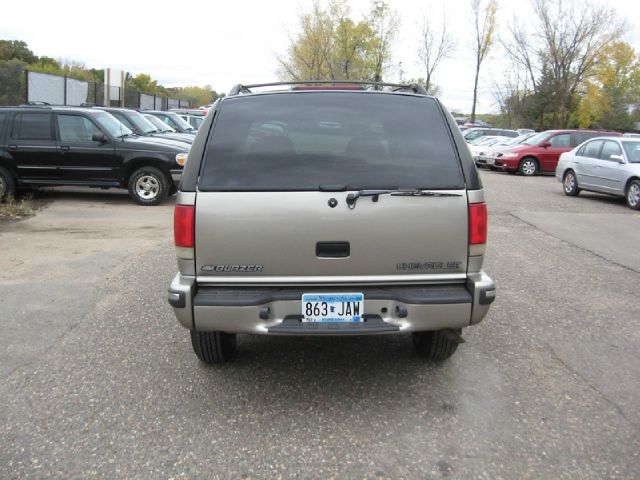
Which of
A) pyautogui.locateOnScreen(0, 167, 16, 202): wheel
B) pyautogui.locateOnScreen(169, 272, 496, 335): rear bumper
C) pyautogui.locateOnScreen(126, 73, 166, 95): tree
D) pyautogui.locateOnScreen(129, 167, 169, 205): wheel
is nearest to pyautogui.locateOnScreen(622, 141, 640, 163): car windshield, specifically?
pyautogui.locateOnScreen(129, 167, 169, 205): wheel

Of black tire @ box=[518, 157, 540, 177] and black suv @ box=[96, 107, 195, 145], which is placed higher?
black suv @ box=[96, 107, 195, 145]

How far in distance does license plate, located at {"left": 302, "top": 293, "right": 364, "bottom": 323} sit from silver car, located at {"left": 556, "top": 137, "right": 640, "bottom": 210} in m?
11.2

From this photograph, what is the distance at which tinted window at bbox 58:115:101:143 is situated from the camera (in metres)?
11.2

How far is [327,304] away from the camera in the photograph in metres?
3.39

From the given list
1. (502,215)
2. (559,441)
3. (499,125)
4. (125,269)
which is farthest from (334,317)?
(499,125)

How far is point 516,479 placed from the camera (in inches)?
112

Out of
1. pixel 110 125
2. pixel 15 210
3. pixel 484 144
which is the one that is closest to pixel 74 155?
pixel 110 125

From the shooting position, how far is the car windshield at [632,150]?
42.6ft

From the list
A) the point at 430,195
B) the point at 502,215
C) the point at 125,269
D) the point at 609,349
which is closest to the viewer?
the point at 430,195

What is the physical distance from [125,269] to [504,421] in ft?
15.6

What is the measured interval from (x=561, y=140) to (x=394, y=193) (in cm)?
1884

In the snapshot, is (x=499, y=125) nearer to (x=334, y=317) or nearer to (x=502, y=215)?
(x=502, y=215)

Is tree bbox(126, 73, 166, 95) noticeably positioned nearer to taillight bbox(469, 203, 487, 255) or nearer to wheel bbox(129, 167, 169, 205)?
wheel bbox(129, 167, 169, 205)

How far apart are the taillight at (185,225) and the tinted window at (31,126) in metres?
9.17
